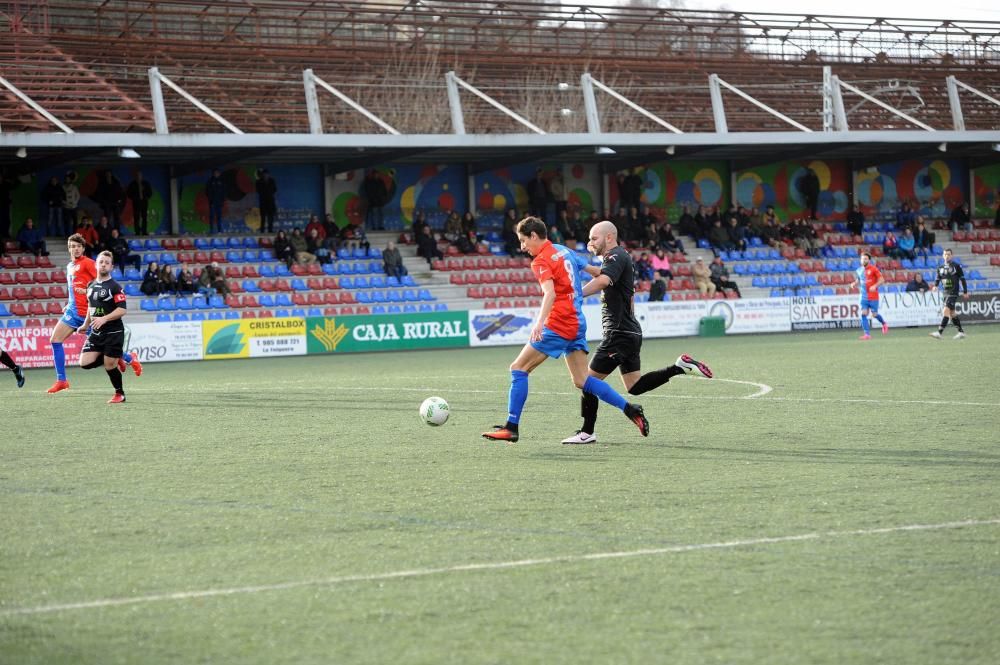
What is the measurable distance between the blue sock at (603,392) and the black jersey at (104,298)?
674cm

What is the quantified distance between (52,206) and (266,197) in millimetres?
5258

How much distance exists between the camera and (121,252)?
2903 centimetres

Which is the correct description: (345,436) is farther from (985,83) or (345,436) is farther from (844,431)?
(985,83)

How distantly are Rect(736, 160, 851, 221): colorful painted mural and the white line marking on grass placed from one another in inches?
1371

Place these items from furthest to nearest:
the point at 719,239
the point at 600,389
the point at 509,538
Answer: the point at 719,239 < the point at 600,389 < the point at 509,538

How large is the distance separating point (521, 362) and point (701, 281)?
78.0 ft

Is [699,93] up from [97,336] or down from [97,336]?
up

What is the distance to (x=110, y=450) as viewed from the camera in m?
10.2

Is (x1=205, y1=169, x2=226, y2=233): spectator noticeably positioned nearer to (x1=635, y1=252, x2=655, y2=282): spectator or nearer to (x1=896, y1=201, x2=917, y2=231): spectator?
(x1=635, y1=252, x2=655, y2=282): spectator

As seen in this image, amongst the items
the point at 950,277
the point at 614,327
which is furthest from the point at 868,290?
the point at 614,327

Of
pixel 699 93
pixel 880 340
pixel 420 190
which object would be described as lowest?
pixel 880 340

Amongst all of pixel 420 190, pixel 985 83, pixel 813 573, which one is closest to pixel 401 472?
pixel 813 573

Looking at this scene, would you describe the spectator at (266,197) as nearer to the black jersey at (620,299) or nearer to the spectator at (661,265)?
the spectator at (661,265)

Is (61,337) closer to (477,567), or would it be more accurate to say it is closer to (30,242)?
(477,567)
